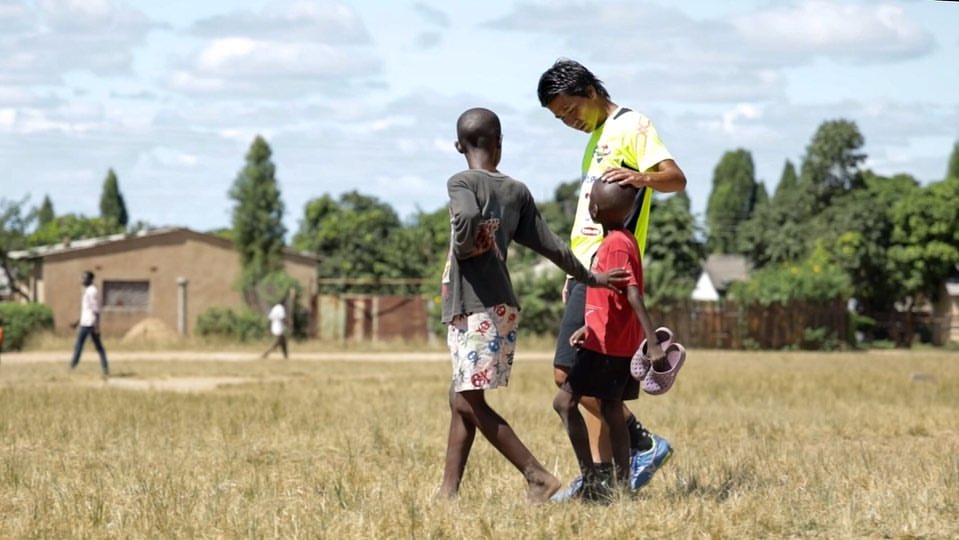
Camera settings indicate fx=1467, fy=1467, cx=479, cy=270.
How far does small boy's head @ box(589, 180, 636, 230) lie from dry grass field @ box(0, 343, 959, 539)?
51.4 inches

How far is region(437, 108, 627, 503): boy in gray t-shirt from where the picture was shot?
6562 mm

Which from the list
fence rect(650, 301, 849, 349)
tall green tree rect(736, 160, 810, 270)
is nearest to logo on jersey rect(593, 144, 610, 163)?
fence rect(650, 301, 849, 349)

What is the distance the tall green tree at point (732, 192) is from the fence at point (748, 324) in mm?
77131

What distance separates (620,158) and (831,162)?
74.2m

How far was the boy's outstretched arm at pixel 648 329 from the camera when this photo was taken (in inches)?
262

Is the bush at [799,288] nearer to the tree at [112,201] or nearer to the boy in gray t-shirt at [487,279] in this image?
the boy in gray t-shirt at [487,279]

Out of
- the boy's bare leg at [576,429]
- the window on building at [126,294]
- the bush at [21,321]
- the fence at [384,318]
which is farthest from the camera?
the fence at [384,318]

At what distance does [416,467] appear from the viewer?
868cm

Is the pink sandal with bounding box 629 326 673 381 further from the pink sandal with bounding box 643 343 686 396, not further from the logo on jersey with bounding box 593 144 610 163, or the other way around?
the logo on jersey with bounding box 593 144 610 163

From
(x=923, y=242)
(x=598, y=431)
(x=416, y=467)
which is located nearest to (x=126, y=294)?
(x=923, y=242)

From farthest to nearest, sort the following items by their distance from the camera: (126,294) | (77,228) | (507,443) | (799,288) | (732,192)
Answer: (732,192)
(77,228)
(799,288)
(126,294)
(507,443)

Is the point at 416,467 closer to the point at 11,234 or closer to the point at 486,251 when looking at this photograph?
the point at 486,251

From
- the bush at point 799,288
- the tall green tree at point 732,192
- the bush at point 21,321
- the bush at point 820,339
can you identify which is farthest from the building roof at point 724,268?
the bush at point 21,321

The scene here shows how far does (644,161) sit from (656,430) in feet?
17.0
